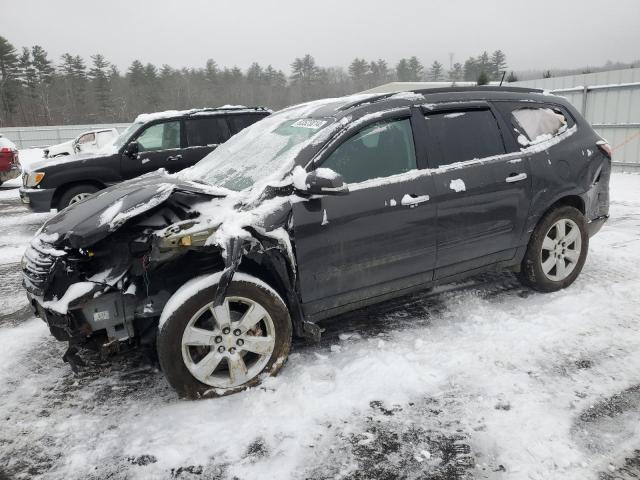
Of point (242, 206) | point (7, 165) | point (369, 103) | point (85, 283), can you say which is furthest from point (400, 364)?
point (7, 165)

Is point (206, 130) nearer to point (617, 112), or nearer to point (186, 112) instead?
point (186, 112)

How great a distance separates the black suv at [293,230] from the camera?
2.77m

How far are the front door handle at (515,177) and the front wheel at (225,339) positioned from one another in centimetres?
214

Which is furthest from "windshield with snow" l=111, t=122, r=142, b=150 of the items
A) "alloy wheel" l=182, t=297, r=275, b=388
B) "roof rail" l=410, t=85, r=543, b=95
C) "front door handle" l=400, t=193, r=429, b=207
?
"front door handle" l=400, t=193, r=429, b=207

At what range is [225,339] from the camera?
2.85 metres

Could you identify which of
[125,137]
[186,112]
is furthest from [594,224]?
[125,137]

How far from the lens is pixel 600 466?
7.35 ft

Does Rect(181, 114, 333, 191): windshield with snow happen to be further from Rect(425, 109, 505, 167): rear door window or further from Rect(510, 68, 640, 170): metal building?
Rect(510, 68, 640, 170): metal building

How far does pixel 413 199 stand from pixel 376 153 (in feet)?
1.38

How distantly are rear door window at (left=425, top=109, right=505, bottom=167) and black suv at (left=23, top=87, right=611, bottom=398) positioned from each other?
0.04 feet

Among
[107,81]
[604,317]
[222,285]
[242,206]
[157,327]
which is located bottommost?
[604,317]

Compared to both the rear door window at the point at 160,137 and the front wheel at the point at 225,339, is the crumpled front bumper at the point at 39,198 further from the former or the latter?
the front wheel at the point at 225,339

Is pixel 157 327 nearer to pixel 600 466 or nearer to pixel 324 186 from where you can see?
pixel 324 186

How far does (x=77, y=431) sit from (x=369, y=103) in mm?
2809
